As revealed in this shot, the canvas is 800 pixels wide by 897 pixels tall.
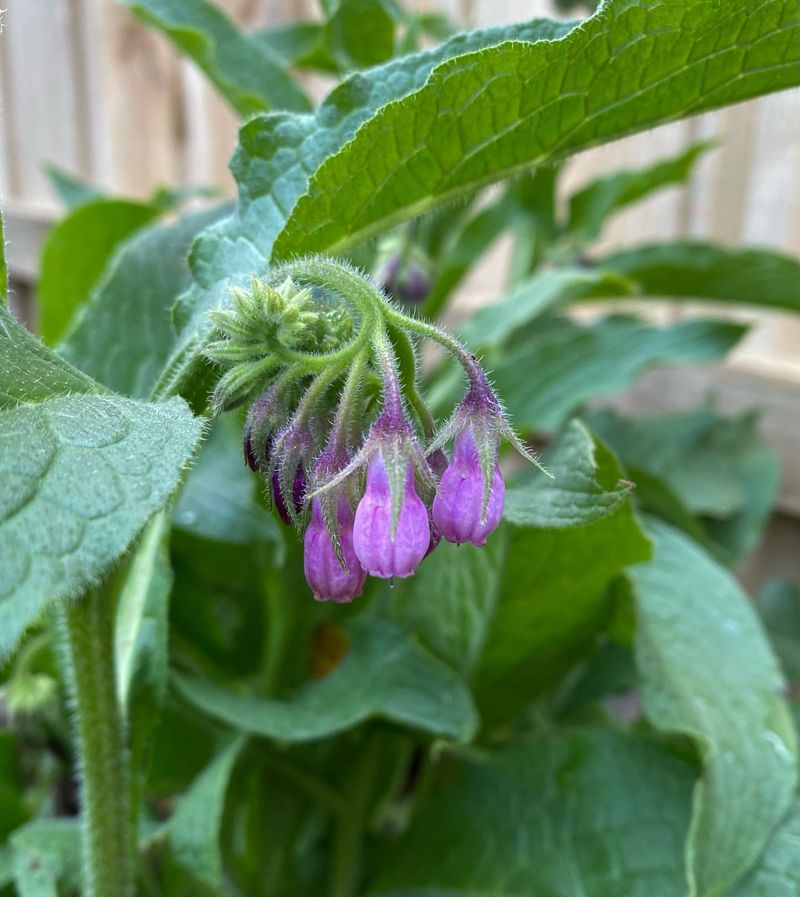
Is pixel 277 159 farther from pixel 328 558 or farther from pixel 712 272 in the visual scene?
pixel 712 272

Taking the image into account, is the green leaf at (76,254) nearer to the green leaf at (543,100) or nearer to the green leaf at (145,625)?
the green leaf at (145,625)

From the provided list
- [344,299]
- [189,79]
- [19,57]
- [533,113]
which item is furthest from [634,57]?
[19,57]

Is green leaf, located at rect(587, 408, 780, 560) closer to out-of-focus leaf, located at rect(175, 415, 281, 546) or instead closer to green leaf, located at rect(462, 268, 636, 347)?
green leaf, located at rect(462, 268, 636, 347)

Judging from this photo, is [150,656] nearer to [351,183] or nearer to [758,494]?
[351,183]

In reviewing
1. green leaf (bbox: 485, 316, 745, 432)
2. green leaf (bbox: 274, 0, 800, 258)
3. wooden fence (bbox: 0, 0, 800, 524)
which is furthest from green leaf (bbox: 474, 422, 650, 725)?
wooden fence (bbox: 0, 0, 800, 524)

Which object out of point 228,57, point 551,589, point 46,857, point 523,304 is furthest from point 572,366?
point 46,857
